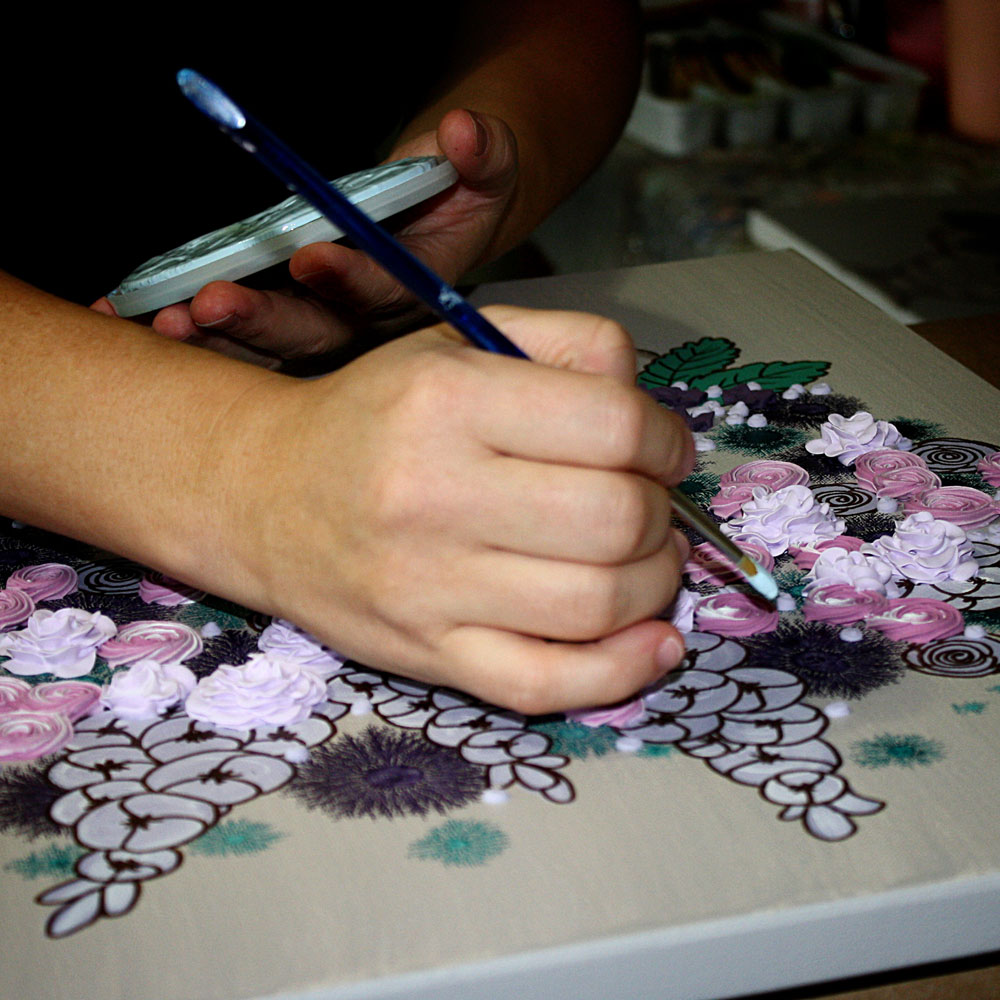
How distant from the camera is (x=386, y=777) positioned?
1.29 ft

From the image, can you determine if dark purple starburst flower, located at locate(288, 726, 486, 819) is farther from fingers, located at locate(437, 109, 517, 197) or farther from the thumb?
fingers, located at locate(437, 109, 517, 197)

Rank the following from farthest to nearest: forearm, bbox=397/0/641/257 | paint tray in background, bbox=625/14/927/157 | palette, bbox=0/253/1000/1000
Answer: paint tray in background, bbox=625/14/927/157
forearm, bbox=397/0/641/257
palette, bbox=0/253/1000/1000

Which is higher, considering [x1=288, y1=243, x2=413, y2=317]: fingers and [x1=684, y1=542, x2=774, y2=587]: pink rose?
[x1=288, y1=243, x2=413, y2=317]: fingers

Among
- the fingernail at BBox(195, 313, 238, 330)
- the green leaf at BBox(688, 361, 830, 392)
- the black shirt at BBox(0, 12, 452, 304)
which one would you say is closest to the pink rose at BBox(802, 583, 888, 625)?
the green leaf at BBox(688, 361, 830, 392)

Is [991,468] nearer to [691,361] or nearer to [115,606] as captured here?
[691,361]

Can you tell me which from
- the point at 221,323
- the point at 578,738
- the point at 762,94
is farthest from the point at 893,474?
the point at 762,94

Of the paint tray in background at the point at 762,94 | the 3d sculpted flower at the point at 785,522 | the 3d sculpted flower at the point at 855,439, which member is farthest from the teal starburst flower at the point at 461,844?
the paint tray in background at the point at 762,94

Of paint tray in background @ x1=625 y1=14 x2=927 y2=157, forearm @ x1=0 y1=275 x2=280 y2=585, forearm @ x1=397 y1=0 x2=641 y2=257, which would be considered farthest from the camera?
paint tray in background @ x1=625 y1=14 x2=927 y2=157

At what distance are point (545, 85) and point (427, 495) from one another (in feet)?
1.85

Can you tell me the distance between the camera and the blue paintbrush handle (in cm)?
37

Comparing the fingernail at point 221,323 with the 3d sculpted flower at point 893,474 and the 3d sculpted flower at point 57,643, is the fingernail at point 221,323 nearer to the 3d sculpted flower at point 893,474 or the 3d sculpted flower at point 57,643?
the 3d sculpted flower at point 57,643

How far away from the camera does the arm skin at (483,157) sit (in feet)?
2.01

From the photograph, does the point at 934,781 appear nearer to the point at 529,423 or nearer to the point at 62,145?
the point at 529,423

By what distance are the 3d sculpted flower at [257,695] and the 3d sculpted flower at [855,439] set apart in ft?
1.01
